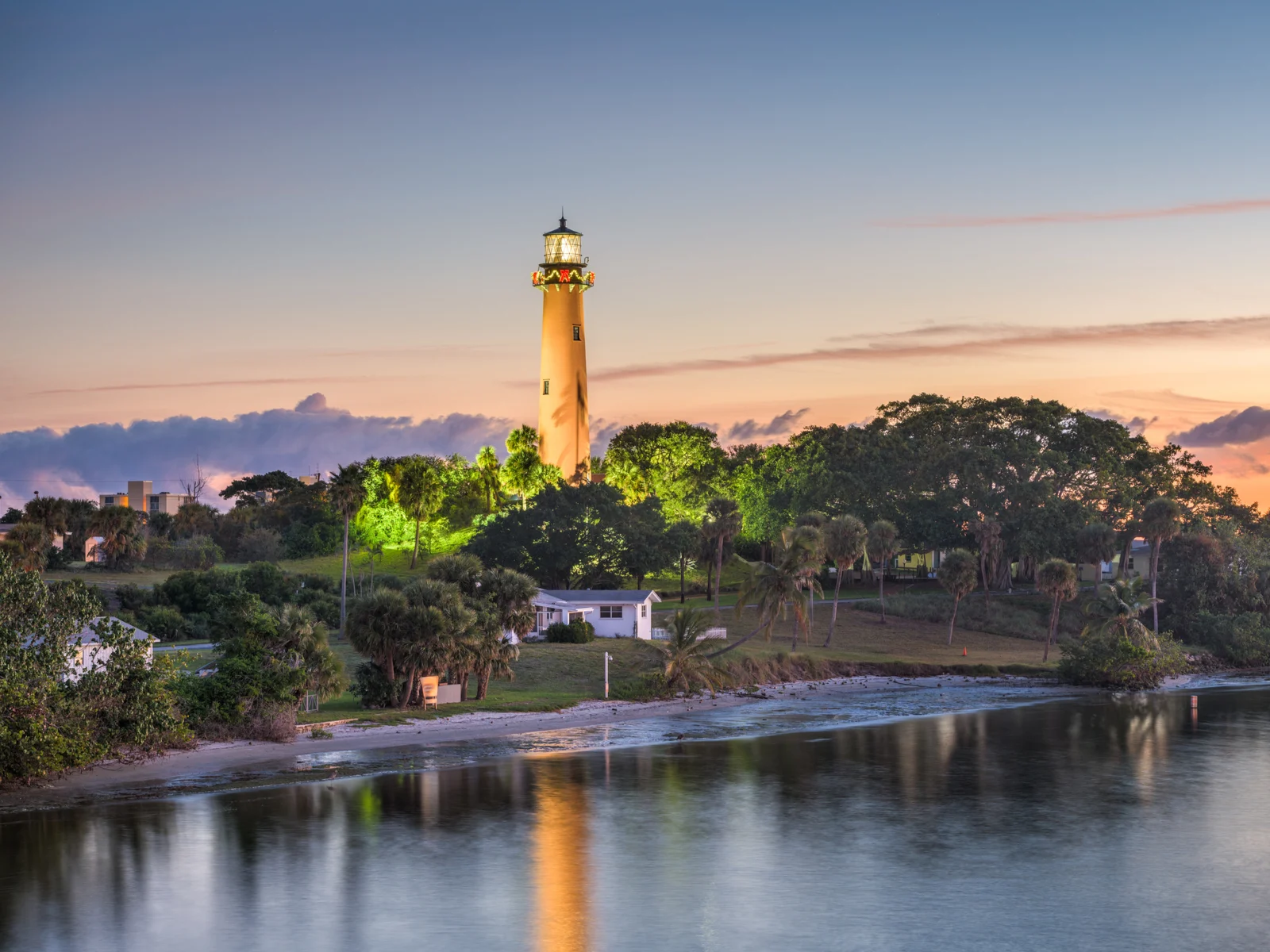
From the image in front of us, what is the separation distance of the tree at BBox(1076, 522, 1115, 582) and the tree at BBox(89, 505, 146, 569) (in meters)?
67.3

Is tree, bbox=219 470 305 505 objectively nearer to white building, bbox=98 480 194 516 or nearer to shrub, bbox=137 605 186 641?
white building, bbox=98 480 194 516

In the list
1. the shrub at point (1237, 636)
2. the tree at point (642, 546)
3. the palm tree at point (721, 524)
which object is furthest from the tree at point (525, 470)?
the shrub at point (1237, 636)

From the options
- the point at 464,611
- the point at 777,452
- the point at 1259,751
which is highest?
the point at 777,452

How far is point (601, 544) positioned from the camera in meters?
92.6

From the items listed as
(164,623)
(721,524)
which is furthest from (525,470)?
(164,623)

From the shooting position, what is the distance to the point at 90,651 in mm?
42688

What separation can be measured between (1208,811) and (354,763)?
25.6m

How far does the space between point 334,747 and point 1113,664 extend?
1837 inches

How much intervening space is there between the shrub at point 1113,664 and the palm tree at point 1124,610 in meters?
0.51

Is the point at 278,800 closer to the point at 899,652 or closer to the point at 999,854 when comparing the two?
the point at 999,854

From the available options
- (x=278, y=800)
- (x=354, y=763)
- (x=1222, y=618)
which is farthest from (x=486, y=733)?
(x=1222, y=618)

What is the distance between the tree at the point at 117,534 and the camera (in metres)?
96.2

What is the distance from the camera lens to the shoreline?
1436 inches

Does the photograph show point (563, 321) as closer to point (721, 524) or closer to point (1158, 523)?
point (721, 524)
